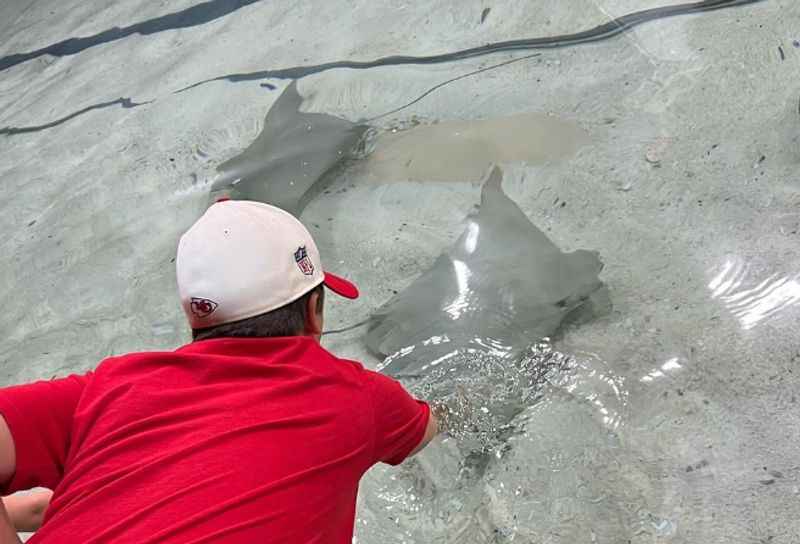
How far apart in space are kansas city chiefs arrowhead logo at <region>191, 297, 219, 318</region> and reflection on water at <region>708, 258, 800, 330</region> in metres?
1.04

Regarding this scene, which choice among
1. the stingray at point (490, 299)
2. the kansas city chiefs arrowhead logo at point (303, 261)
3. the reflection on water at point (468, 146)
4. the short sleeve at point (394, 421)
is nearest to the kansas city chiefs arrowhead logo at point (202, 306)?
the kansas city chiefs arrowhead logo at point (303, 261)

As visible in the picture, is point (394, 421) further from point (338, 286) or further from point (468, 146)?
point (468, 146)

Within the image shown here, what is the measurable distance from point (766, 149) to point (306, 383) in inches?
53.4

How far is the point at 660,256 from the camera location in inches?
64.5

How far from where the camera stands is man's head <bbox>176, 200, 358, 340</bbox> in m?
1.00

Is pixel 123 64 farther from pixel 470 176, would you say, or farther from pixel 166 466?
pixel 166 466

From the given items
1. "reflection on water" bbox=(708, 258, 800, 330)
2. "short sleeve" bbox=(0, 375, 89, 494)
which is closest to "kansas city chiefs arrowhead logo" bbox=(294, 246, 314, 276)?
"short sleeve" bbox=(0, 375, 89, 494)

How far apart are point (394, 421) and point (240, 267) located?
1.07 feet

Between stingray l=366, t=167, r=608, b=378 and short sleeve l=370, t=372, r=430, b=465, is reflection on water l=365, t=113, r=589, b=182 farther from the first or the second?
short sleeve l=370, t=372, r=430, b=465

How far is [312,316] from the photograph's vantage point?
1.08 meters

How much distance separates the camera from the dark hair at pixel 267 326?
1.01m

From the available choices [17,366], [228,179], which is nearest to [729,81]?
[228,179]

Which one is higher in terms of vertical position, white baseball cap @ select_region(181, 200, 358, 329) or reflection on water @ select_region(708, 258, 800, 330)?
white baseball cap @ select_region(181, 200, 358, 329)

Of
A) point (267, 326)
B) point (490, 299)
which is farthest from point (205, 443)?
point (490, 299)
